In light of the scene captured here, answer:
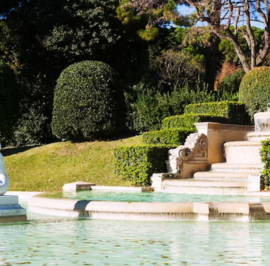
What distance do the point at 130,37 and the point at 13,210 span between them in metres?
20.6

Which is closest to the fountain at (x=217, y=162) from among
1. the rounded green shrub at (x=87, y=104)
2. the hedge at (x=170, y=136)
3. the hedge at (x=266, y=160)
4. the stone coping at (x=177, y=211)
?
the hedge at (x=266, y=160)

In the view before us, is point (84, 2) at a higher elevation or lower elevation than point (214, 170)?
higher

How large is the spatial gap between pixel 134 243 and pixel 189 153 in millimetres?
8179

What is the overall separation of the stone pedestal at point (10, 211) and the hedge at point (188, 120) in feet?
28.0

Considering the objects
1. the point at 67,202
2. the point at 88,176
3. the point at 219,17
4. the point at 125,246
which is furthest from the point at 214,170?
the point at 219,17

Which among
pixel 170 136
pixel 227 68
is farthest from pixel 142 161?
pixel 227 68

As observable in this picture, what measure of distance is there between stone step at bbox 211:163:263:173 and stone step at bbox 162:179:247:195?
4.28 ft

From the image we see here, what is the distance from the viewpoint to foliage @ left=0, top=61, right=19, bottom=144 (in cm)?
2138

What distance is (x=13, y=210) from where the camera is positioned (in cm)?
853

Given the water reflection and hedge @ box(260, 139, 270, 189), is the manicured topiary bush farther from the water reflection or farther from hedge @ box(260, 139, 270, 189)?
the water reflection

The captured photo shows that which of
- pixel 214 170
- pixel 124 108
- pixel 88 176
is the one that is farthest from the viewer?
pixel 124 108

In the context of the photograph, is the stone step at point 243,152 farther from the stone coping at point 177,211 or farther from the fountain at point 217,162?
the stone coping at point 177,211

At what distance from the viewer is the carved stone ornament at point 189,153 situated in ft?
46.2

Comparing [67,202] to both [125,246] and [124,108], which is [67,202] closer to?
[125,246]
